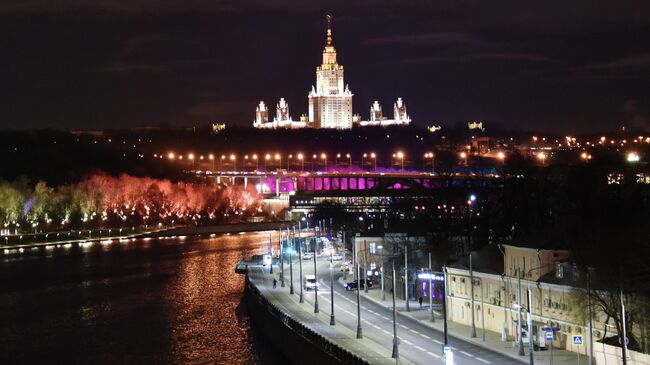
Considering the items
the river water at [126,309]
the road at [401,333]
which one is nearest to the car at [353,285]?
the road at [401,333]

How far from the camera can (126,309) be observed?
37188 mm

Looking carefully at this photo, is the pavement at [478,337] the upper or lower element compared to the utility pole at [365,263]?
lower

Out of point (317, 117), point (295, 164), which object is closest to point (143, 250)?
point (295, 164)

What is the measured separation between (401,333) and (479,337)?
1.77 metres

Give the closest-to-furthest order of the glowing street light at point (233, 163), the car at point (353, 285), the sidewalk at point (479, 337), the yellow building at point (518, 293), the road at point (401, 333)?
the sidewalk at point (479, 337) → the road at point (401, 333) → the yellow building at point (518, 293) → the car at point (353, 285) → the glowing street light at point (233, 163)

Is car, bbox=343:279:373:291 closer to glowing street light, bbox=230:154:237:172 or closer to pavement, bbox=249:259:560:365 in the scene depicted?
pavement, bbox=249:259:560:365

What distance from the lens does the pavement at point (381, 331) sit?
21547 mm

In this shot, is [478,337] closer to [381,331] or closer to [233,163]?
[381,331]

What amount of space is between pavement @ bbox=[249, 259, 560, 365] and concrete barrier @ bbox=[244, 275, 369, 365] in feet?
1.49

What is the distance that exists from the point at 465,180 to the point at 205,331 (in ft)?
168

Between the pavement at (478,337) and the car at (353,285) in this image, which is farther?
the car at (353,285)

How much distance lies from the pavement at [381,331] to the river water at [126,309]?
1481mm

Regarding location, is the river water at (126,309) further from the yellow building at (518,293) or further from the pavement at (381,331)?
the yellow building at (518,293)

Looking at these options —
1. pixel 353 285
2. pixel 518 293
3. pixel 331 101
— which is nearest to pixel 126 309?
pixel 353 285
